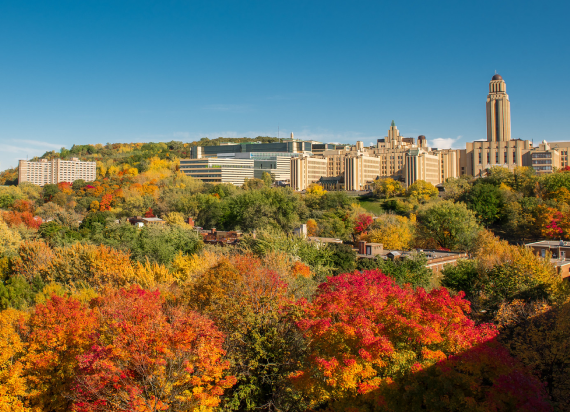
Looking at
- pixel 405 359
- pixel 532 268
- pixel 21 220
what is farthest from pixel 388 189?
pixel 405 359

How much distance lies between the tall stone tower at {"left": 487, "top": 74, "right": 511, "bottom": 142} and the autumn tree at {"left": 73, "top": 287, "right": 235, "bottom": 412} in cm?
11981

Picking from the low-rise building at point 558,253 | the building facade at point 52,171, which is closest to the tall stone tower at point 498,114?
the low-rise building at point 558,253

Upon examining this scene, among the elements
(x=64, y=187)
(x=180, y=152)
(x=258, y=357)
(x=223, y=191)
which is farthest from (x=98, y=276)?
(x=180, y=152)

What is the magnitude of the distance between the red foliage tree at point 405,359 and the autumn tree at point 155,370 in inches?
123

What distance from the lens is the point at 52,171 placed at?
16438 cm

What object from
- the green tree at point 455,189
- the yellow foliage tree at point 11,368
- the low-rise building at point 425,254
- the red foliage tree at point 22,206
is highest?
the green tree at point 455,189

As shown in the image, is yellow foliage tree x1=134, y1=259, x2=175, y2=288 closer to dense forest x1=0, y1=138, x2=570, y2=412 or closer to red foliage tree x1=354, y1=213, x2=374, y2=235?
dense forest x1=0, y1=138, x2=570, y2=412

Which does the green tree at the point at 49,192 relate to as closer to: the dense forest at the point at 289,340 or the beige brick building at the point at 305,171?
the beige brick building at the point at 305,171

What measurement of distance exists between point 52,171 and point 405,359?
6714 inches

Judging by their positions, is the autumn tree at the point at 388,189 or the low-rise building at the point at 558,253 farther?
the autumn tree at the point at 388,189

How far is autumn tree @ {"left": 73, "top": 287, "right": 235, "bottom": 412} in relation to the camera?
16.0 m

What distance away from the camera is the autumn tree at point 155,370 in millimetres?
16016

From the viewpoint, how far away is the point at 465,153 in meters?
126

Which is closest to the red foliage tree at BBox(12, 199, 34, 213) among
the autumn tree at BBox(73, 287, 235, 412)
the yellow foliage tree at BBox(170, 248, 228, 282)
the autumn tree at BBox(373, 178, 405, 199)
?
the yellow foliage tree at BBox(170, 248, 228, 282)
